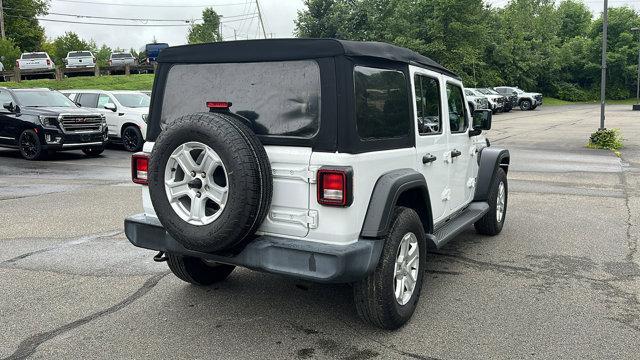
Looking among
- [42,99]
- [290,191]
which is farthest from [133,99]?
[290,191]

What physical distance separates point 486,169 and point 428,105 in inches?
75.1

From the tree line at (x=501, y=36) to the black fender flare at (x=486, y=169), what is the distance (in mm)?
31989

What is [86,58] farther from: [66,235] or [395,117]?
[395,117]

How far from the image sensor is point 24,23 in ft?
208

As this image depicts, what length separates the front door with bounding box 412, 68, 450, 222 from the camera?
431 centimetres

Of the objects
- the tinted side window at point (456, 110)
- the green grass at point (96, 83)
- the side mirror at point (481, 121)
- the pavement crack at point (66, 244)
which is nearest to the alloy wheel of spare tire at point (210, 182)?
the tinted side window at point (456, 110)

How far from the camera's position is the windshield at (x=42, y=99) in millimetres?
14391

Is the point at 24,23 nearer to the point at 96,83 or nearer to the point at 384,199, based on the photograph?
the point at 96,83

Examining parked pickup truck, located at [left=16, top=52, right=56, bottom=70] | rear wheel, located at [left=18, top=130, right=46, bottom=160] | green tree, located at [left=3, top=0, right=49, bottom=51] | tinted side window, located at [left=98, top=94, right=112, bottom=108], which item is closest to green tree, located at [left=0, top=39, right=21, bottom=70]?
parked pickup truck, located at [left=16, top=52, right=56, bottom=70]

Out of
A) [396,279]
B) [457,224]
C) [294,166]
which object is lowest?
[396,279]

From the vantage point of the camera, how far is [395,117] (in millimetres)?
3971

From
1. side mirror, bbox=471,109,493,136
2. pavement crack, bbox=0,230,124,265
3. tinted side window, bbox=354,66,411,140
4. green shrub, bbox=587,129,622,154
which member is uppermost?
tinted side window, bbox=354,66,411,140

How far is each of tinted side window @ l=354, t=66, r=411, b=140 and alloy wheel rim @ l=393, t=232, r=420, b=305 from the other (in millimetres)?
759

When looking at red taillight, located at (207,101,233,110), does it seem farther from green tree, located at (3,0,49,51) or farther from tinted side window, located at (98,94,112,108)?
green tree, located at (3,0,49,51)
